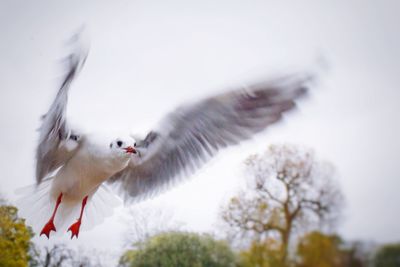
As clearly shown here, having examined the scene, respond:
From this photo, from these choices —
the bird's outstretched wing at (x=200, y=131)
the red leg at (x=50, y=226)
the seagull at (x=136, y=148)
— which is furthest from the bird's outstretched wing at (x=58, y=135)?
the bird's outstretched wing at (x=200, y=131)

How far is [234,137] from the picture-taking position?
66.6 inches

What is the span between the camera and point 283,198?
1.63m

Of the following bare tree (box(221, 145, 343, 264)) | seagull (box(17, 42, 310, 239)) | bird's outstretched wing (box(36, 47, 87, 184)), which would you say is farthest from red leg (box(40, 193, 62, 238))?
bare tree (box(221, 145, 343, 264))

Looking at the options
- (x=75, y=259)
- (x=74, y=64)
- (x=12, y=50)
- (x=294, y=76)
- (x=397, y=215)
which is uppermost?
(x=12, y=50)

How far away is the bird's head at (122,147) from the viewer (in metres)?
1.78

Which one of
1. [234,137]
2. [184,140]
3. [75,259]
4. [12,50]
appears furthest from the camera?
[12,50]

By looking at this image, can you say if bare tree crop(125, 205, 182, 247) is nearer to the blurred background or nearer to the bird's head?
the blurred background

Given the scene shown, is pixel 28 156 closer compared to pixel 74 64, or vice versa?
pixel 74 64

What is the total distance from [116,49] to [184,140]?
0.52 m

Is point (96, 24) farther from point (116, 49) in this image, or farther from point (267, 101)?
point (267, 101)

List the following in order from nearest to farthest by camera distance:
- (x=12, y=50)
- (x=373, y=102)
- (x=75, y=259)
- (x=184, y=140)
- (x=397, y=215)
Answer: (x=397, y=215) < (x=373, y=102) < (x=184, y=140) < (x=75, y=259) < (x=12, y=50)

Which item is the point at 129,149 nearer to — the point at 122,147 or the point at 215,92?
the point at 122,147

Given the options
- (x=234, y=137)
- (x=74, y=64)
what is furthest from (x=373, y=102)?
(x=74, y=64)

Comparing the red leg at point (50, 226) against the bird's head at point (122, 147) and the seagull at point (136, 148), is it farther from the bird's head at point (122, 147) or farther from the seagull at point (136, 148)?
the bird's head at point (122, 147)
